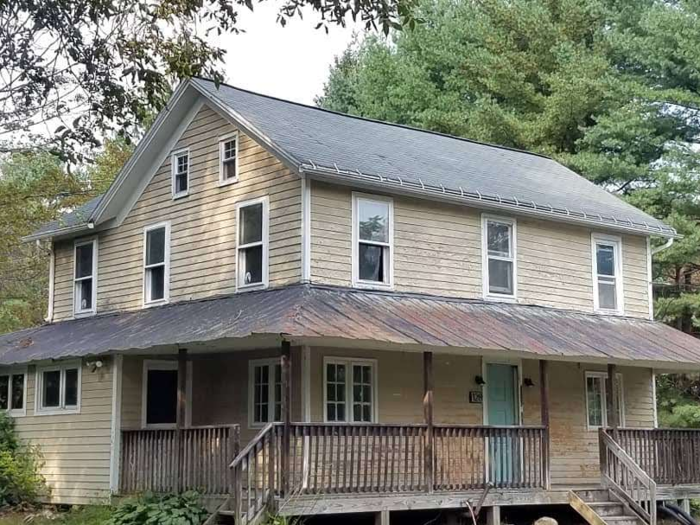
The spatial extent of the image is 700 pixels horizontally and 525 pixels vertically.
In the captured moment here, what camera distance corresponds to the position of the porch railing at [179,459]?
49.8 feet

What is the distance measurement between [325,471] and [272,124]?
6647 millimetres

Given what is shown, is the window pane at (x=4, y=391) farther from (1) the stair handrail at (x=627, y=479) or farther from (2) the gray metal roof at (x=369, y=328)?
(1) the stair handrail at (x=627, y=479)

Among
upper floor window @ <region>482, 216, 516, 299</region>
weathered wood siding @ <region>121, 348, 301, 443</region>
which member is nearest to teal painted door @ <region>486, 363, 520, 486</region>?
upper floor window @ <region>482, 216, 516, 299</region>

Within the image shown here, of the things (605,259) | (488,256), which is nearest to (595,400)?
(605,259)

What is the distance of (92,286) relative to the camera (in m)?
22.0

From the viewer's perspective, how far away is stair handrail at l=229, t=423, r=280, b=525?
14.0 meters

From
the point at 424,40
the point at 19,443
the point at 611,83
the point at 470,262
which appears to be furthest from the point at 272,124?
the point at 424,40

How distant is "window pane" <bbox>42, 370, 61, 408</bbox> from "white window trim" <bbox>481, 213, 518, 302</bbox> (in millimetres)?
8606

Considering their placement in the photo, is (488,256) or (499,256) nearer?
(488,256)

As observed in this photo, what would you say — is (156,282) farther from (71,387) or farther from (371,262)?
(371,262)

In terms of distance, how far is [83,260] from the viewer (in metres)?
22.4

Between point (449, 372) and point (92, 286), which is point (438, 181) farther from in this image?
point (92, 286)

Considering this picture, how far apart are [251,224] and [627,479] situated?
7.98m

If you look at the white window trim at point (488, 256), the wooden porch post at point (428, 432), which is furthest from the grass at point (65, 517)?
the white window trim at point (488, 256)
